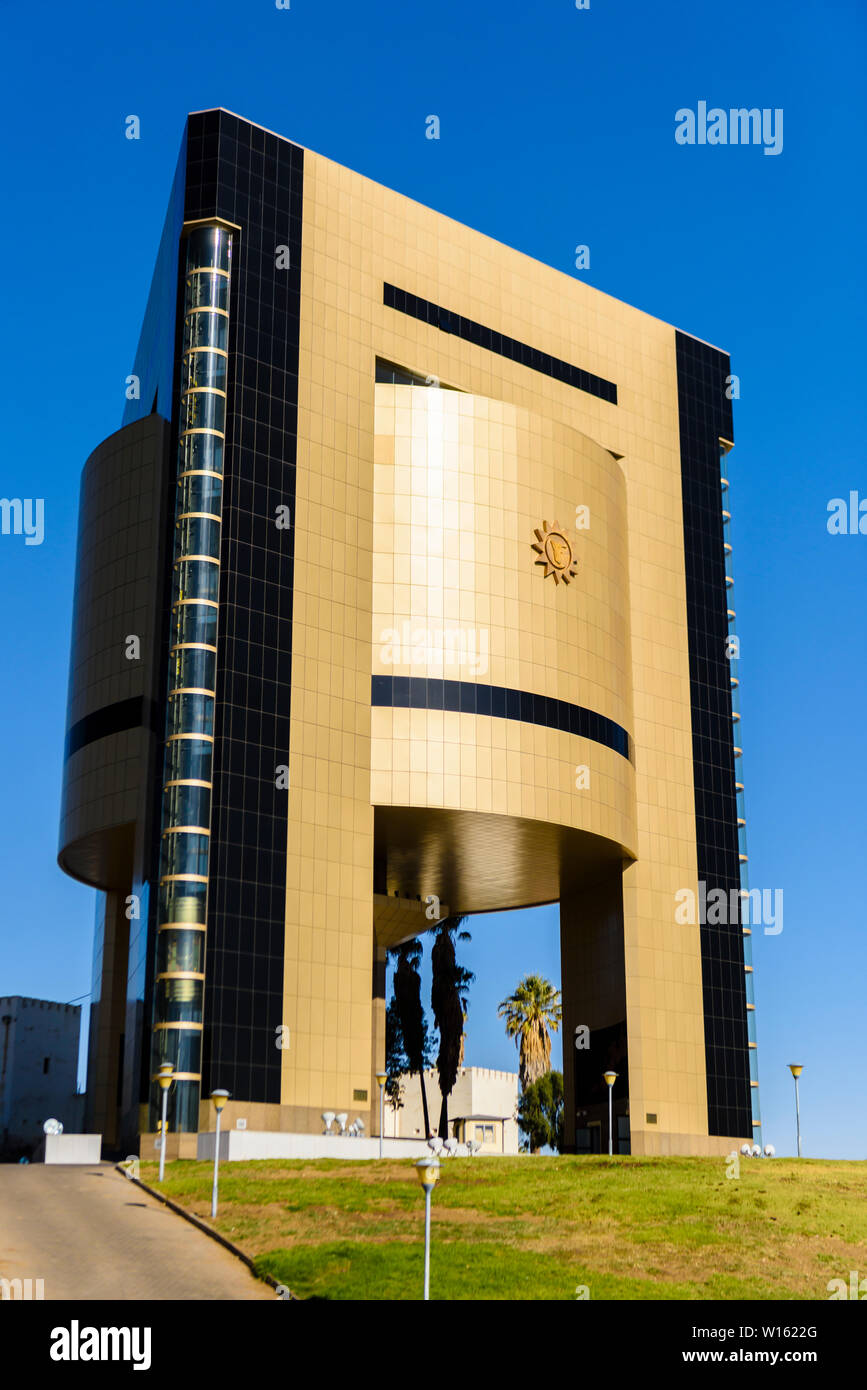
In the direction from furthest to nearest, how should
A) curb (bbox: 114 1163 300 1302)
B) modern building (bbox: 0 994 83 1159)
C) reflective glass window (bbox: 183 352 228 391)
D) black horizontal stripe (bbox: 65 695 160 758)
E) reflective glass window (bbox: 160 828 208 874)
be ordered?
modern building (bbox: 0 994 83 1159)
reflective glass window (bbox: 183 352 228 391)
black horizontal stripe (bbox: 65 695 160 758)
reflective glass window (bbox: 160 828 208 874)
curb (bbox: 114 1163 300 1302)

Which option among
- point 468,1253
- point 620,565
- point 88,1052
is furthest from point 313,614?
point 468,1253

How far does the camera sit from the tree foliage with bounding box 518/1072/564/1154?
9519cm

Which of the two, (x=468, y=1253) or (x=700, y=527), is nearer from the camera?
(x=468, y=1253)

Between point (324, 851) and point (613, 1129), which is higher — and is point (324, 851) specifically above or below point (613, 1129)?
above

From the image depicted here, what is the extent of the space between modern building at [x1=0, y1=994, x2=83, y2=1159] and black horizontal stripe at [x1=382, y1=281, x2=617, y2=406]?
37243mm

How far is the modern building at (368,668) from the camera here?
173 ft

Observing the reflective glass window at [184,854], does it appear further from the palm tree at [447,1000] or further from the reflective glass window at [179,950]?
the palm tree at [447,1000]

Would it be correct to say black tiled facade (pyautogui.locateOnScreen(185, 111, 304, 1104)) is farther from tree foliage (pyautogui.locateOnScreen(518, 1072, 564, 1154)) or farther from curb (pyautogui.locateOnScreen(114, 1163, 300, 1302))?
tree foliage (pyautogui.locateOnScreen(518, 1072, 564, 1154))

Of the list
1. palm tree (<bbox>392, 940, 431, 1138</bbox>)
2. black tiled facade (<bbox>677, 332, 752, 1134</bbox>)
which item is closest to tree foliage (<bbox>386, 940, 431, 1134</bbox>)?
palm tree (<bbox>392, 940, 431, 1138</bbox>)

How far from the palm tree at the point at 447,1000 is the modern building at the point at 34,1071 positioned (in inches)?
758

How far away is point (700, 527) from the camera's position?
72875mm

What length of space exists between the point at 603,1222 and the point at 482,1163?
9.92 meters
